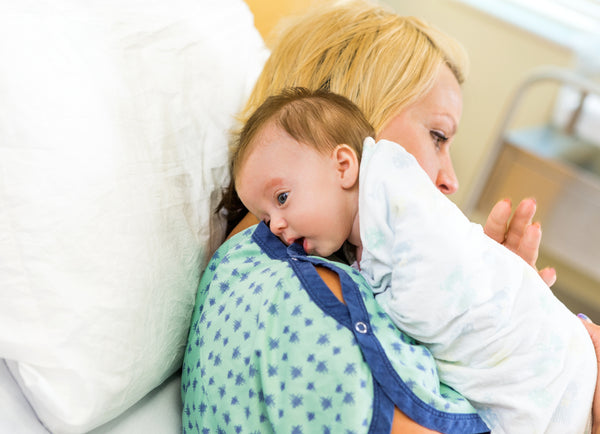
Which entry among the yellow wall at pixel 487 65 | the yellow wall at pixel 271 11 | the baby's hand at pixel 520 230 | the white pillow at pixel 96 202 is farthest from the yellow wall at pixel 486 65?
the white pillow at pixel 96 202

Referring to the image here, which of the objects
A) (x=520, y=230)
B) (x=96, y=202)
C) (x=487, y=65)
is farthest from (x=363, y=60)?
(x=487, y=65)

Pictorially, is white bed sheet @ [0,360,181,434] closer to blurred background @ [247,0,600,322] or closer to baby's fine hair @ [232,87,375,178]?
baby's fine hair @ [232,87,375,178]

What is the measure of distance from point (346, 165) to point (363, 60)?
27 centimetres

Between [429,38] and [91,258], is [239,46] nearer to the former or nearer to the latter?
[429,38]

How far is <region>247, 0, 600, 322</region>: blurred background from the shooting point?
6.48 feet

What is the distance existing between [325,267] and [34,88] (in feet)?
1.36

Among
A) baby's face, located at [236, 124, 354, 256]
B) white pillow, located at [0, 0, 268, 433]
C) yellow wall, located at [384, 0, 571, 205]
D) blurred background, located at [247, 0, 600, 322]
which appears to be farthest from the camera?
yellow wall, located at [384, 0, 571, 205]

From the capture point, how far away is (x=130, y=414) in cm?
79

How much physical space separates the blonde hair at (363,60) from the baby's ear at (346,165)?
165mm

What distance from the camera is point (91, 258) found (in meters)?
0.69

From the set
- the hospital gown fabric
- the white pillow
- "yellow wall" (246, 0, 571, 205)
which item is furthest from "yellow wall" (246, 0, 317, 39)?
"yellow wall" (246, 0, 571, 205)

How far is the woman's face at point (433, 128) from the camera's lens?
3.22 feet

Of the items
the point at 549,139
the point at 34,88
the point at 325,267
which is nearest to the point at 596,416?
the point at 325,267

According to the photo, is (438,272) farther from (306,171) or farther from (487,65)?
(487,65)
